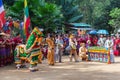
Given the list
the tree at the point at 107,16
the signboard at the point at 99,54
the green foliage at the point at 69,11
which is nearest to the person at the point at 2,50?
the signboard at the point at 99,54

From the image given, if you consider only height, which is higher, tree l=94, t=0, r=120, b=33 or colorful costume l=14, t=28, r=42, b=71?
tree l=94, t=0, r=120, b=33

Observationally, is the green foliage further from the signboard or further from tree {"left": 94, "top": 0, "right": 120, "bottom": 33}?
the signboard

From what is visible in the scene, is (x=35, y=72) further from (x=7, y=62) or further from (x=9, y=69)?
(x=7, y=62)

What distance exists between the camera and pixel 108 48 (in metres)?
16.8

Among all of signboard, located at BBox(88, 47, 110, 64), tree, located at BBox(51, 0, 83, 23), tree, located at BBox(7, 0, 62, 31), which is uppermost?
tree, located at BBox(51, 0, 83, 23)

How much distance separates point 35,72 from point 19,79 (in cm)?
190

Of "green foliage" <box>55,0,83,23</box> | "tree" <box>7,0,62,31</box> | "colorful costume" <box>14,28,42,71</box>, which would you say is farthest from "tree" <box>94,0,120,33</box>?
"colorful costume" <box>14,28,42,71</box>

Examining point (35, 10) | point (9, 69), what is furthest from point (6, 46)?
point (35, 10)

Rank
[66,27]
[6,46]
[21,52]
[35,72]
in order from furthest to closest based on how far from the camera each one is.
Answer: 1. [66,27]
2. [6,46]
3. [21,52]
4. [35,72]

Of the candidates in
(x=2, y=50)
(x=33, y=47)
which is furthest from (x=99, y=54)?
(x=2, y=50)

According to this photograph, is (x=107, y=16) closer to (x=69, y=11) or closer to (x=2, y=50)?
(x=69, y=11)

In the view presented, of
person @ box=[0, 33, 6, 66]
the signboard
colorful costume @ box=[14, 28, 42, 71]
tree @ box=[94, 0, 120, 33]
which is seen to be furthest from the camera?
tree @ box=[94, 0, 120, 33]

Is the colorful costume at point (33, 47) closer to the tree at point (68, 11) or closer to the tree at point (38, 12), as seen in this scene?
the tree at point (38, 12)

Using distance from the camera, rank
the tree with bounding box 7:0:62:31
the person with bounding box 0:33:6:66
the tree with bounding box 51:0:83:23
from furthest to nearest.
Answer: the tree with bounding box 51:0:83:23, the tree with bounding box 7:0:62:31, the person with bounding box 0:33:6:66
